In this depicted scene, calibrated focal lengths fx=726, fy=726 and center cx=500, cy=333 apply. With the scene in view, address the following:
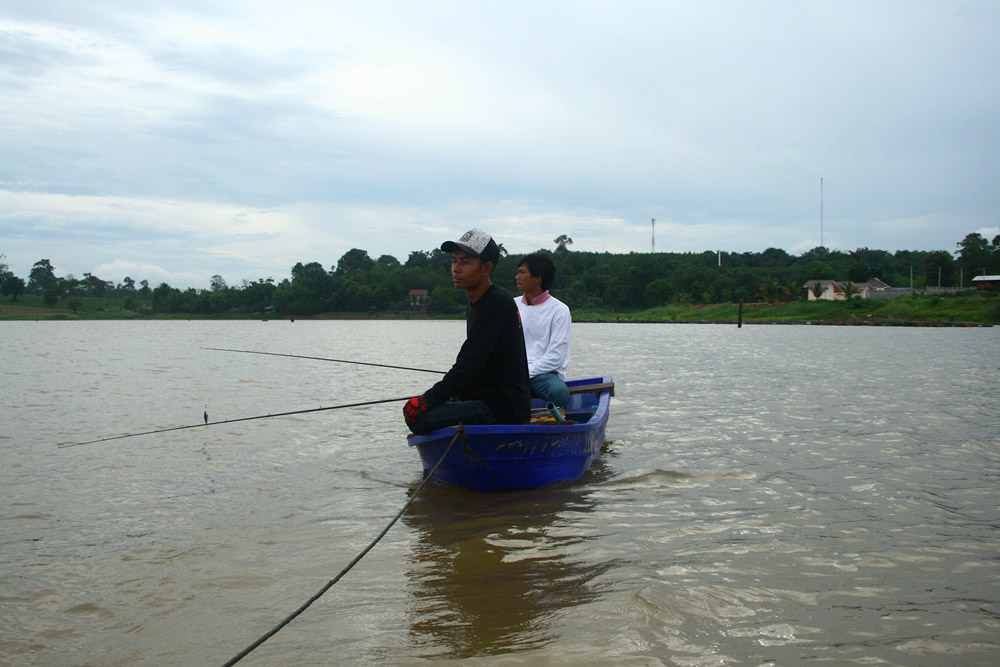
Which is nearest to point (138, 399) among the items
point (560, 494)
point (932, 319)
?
point (560, 494)

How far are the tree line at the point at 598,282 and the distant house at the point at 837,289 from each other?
2.14 metres

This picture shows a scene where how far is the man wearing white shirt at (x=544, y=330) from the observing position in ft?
24.5

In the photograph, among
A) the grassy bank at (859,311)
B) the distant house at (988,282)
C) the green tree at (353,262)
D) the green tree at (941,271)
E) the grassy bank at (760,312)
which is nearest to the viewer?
the grassy bank at (859,311)

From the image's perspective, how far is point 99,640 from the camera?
139 inches

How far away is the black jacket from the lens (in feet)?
17.7

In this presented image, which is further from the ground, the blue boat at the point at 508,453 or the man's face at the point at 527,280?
the man's face at the point at 527,280

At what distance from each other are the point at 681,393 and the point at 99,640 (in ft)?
43.1

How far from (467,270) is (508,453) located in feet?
5.06

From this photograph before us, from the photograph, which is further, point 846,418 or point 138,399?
point 138,399

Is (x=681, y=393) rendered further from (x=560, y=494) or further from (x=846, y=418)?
(x=560, y=494)

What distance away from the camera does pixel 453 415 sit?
5.64 m

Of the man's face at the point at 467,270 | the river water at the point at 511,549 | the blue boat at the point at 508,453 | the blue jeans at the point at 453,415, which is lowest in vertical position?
the river water at the point at 511,549

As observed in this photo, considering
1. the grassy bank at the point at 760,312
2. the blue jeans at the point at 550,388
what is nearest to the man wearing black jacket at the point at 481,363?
the blue jeans at the point at 550,388

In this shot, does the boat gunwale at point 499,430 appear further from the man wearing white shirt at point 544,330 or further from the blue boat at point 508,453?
the man wearing white shirt at point 544,330
